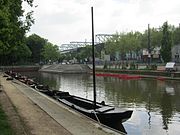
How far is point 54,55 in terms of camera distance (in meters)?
186

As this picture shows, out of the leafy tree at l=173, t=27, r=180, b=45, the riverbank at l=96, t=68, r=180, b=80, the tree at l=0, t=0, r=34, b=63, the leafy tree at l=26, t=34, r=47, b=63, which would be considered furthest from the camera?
the leafy tree at l=26, t=34, r=47, b=63

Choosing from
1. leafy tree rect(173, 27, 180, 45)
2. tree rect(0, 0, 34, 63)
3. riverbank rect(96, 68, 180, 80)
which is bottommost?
riverbank rect(96, 68, 180, 80)

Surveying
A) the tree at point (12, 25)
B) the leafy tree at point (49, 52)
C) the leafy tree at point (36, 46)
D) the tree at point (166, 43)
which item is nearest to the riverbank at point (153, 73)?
the tree at point (166, 43)

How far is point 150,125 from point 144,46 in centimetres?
9634

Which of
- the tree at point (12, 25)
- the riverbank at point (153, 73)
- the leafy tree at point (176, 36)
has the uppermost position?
the leafy tree at point (176, 36)

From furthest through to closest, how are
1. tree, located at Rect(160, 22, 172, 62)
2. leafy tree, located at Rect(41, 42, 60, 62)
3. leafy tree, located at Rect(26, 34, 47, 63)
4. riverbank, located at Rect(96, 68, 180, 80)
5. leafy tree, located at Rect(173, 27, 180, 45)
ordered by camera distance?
leafy tree, located at Rect(41, 42, 60, 62) → leafy tree, located at Rect(26, 34, 47, 63) → leafy tree, located at Rect(173, 27, 180, 45) → tree, located at Rect(160, 22, 172, 62) → riverbank, located at Rect(96, 68, 180, 80)

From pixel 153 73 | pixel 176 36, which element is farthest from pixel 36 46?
pixel 153 73

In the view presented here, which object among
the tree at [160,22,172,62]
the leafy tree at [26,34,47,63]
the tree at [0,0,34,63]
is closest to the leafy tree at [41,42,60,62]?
the leafy tree at [26,34,47,63]

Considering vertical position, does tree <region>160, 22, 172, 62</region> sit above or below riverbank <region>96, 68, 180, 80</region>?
above

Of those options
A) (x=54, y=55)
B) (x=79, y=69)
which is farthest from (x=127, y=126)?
(x=54, y=55)

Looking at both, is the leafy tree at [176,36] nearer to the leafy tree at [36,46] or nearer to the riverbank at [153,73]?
the riverbank at [153,73]

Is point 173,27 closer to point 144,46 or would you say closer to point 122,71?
point 144,46

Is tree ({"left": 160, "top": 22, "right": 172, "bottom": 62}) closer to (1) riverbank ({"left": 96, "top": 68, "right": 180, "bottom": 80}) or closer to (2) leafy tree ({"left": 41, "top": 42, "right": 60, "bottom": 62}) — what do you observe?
(1) riverbank ({"left": 96, "top": 68, "right": 180, "bottom": 80})

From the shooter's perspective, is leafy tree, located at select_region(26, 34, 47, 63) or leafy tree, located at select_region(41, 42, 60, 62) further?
leafy tree, located at select_region(41, 42, 60, 62)
